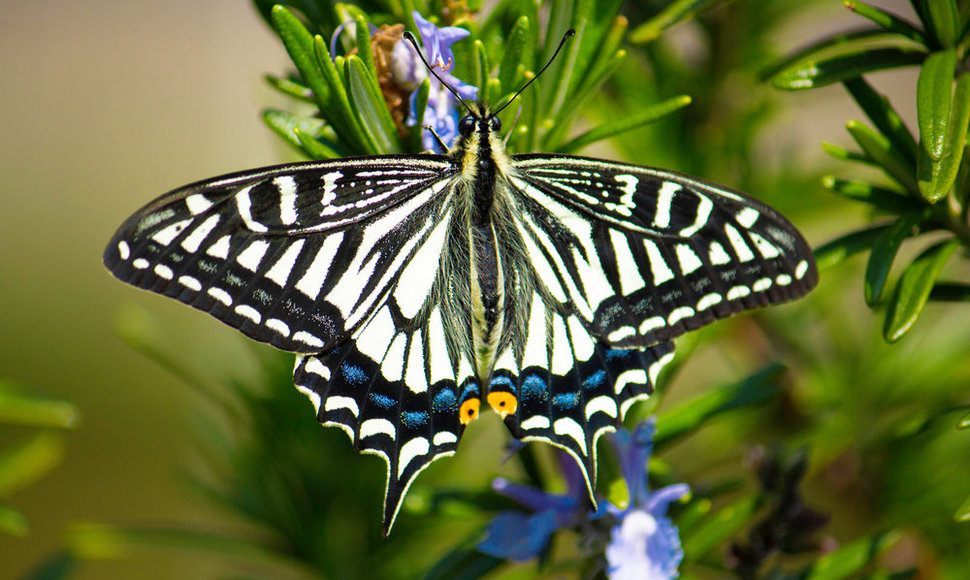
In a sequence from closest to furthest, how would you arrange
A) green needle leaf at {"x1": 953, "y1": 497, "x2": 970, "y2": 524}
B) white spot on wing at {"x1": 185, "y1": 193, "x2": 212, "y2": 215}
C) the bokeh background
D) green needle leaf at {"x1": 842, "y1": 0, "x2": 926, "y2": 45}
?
1. green needle leaf at {"x1": 953, "y1": 497, "x2": 970, "y2": 524}
2. green needle leaf at {"x1": 842, "y1": 0, "x2": 926, "y2": 45}
3. white spot on wing at {"x1": 185, "y1": 193, "x2": 212, "y2": 215}
4. the bokeh background

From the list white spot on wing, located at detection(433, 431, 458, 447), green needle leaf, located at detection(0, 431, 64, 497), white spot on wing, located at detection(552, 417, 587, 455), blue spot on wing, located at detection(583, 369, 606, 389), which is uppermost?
blue spot on wing, located at detection(583, 369, 606, 389)

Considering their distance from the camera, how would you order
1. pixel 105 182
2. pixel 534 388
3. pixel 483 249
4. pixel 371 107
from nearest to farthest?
pixel 371 107 → pixel 534 388 → pixel 483 249 → pixel 105 182

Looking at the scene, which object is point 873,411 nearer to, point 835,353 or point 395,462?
point 835,353

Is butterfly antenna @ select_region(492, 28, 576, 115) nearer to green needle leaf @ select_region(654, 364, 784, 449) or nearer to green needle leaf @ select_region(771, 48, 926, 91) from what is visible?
green needle leaf @ select_region(771, 48, 926, 91)

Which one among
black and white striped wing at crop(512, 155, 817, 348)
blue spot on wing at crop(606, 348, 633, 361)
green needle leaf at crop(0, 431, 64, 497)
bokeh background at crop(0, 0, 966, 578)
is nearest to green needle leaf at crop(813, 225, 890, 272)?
black and white striped wing at crop(512, 155, 817, 348)

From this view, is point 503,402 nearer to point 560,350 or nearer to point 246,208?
point 560,350

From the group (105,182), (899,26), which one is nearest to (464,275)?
(899,26)

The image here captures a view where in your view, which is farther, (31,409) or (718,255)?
(718,255)
